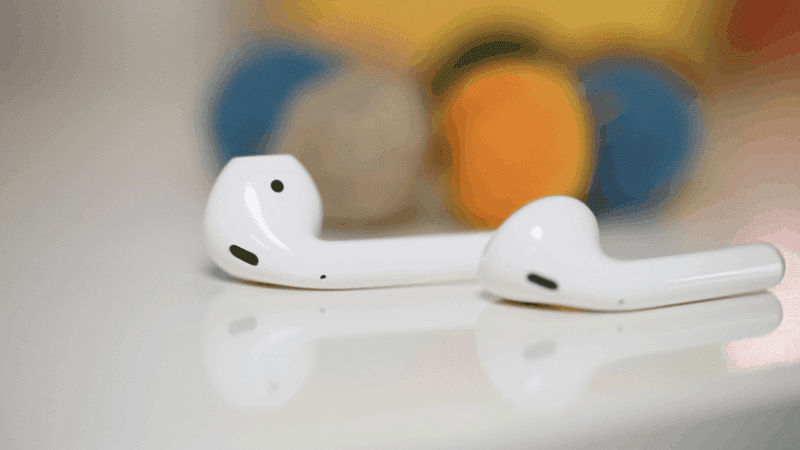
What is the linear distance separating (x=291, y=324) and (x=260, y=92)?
0.61 meters

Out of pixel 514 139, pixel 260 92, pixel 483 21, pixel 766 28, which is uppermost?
pixel 766 28

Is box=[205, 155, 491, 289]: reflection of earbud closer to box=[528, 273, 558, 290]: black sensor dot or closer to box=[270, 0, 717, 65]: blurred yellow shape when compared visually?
box=[528, 273, 558, 290]: black sensor dot

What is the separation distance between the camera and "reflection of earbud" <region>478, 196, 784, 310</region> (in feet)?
2.26

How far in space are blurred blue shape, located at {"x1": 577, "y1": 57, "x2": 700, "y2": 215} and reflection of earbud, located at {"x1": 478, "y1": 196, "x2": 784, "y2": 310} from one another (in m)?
0.40

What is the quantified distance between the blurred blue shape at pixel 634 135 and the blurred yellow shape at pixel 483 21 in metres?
0.06

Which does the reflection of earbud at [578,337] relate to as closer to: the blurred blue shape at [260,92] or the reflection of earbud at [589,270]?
the reflection of earbud at [589,270]

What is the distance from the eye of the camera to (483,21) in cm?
116

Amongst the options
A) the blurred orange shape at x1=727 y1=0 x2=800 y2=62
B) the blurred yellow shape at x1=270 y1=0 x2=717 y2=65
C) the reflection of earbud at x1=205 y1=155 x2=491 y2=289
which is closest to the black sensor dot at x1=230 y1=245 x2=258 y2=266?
the reflection of earbud at x1=205 y1=155 x2=491 y2=289

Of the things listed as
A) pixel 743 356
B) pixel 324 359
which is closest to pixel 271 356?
pixel 324 359

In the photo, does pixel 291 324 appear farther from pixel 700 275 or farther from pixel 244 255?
pixel 700 275

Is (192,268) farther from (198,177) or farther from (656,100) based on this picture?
(656,100)

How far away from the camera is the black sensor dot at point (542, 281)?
693 millimetres

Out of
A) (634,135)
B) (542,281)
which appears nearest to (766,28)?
(634,135)

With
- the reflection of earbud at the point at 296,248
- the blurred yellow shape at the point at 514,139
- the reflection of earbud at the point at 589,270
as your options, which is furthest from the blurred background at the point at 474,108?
the reflection of earbud at the point at 589,270
